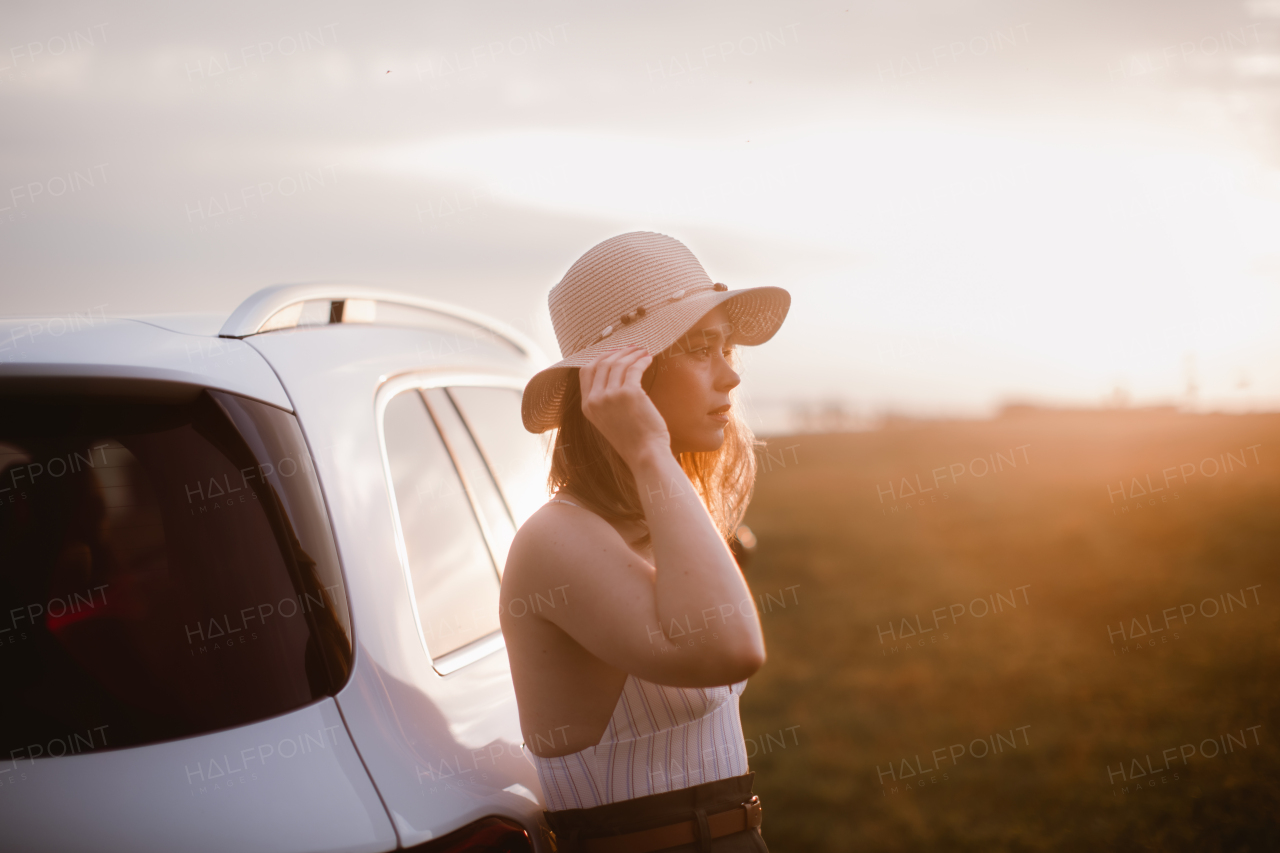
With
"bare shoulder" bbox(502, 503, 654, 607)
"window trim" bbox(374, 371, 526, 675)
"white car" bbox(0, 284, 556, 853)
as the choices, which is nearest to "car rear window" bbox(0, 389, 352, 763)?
"white car" bbox(0, 284, 556, 853)

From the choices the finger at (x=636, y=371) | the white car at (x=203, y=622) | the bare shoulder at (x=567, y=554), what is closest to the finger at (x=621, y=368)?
the finger at (x=636, y=371)

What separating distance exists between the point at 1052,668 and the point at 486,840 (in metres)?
8.22

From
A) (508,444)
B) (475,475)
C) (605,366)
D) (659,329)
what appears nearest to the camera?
(605,366)

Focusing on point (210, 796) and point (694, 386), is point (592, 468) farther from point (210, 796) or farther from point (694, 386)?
point (210, 796)

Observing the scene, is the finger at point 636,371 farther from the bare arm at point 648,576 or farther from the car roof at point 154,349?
the car roof at point 154,349

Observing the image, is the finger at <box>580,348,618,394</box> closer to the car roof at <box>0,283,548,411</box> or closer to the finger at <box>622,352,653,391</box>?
the finger at <box>622,352,653,391</box>

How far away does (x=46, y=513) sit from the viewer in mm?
1450

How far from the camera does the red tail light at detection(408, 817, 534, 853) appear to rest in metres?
1.36

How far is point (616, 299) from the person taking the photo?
196cm

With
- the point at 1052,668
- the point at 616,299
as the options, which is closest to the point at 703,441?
the point at 616,299

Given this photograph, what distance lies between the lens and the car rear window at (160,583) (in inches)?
53.6

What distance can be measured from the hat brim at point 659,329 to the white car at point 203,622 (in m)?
0.52

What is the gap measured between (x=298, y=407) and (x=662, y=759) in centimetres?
100

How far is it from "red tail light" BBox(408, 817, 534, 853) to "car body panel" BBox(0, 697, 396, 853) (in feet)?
0.31
